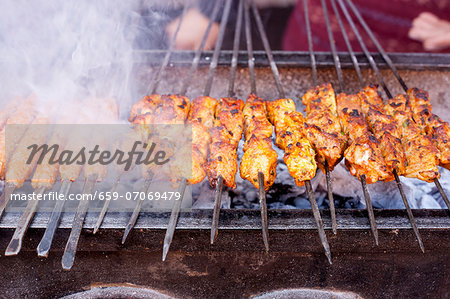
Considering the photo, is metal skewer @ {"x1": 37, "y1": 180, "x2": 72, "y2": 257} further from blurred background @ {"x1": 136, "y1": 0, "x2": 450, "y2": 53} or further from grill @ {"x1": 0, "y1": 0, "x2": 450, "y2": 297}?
blurred background @ {"x1": 136, "y1": 0, "x2": 450, "y2": 53}

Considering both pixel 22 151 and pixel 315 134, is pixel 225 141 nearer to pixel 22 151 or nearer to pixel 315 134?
pixel 315 134

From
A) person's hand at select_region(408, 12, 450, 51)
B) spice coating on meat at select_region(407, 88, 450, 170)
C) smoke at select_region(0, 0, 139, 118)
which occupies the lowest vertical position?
spice coating on meat at select_region(407, 88, 450, 170)

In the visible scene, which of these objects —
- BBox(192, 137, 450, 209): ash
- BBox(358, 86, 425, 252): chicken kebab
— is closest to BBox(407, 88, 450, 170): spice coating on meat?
BBox(358, 86, 425, 252): chicken kebab

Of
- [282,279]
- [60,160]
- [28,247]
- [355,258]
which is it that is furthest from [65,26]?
[355,258]

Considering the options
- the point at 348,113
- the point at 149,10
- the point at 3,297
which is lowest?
the point at 3,297

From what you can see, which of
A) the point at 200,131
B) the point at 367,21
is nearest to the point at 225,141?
the point at 200,131

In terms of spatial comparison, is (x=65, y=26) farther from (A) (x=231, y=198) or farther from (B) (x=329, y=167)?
(B) (x=329, y=167)

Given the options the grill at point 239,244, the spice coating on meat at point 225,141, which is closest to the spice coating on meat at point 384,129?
the grill at point 239,244
